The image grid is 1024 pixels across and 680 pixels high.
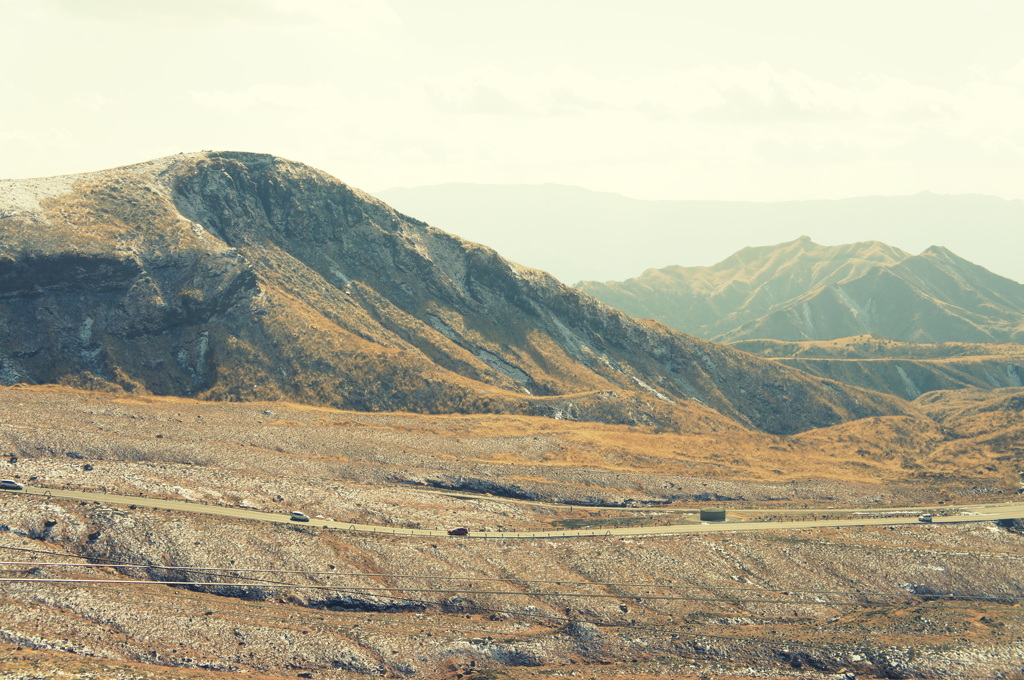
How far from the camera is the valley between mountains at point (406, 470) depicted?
206ft

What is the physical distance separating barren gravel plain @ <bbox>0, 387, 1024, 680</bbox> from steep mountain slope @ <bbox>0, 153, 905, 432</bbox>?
18601 millimetres

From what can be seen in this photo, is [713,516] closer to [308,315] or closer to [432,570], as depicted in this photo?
[432,570]

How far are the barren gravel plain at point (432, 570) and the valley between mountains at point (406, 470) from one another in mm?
321

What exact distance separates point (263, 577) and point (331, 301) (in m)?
99.4

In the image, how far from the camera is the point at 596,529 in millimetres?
89000

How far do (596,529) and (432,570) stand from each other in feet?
75.5

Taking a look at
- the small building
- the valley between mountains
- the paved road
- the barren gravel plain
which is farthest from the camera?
the small building

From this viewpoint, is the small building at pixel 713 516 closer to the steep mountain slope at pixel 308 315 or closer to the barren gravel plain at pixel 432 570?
the barren gravel plain at pixel 432 570

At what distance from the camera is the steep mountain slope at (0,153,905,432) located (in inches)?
5207

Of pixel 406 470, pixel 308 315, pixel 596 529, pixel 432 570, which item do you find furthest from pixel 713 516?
pixel 308 315

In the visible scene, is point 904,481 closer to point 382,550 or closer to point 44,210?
point 382,550

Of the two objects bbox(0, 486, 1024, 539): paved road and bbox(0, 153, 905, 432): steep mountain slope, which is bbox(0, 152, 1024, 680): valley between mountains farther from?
bbox(0, 486, 1024, 539): paved road

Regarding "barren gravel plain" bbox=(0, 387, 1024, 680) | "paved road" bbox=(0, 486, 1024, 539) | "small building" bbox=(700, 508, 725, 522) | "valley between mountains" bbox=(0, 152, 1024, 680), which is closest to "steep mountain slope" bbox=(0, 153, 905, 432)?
"valley between mountains" bbox=(0, 152, 1024, 680)

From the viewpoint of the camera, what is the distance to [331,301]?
161875mm
